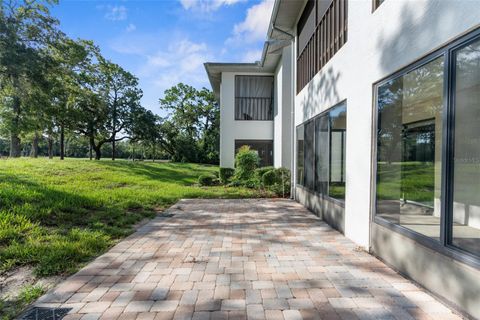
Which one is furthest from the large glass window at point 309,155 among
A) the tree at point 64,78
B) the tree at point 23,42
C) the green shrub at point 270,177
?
the tree at point 64,78

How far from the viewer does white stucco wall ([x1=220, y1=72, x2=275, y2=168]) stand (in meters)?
12.6

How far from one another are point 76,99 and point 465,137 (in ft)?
82.8

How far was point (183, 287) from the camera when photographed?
270 centimetres

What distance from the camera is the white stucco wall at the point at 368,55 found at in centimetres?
243

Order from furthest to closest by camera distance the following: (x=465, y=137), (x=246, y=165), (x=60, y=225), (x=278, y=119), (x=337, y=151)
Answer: (x=278, y=119)
(x=246, y=165)
(x=337, y=151)
(x=60, y=225)
(x=465, y=137)

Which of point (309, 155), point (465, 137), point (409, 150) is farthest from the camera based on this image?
point (309, 155)

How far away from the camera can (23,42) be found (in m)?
13.8

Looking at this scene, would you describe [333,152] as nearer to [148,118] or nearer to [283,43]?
[283,43]

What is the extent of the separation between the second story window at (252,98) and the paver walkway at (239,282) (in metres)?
8.62

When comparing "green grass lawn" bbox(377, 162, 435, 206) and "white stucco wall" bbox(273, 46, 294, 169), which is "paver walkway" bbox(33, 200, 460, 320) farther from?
"white stucco wall" bbox(273, 46, 294, 169)

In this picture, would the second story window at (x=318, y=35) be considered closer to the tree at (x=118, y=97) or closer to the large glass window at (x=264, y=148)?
the large glass window at (x=264, y=148)

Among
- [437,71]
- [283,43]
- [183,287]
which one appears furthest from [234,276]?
[283,43]

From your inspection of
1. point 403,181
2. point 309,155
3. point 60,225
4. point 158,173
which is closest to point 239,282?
point 403,181

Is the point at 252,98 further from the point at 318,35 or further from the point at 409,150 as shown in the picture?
the point at 409,150
